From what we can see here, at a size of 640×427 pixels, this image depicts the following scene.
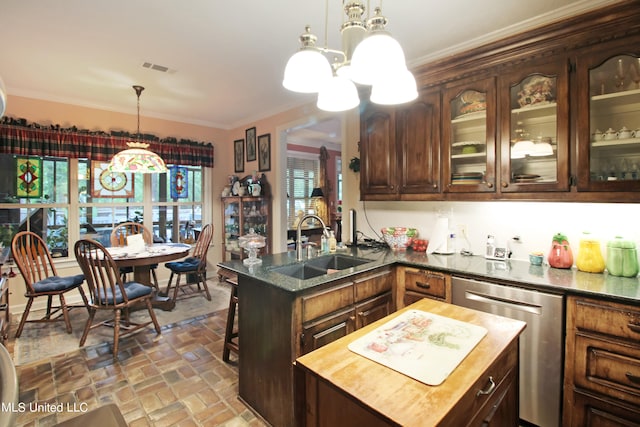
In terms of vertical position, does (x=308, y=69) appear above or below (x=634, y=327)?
above

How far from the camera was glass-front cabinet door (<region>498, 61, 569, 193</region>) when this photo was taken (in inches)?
78.5

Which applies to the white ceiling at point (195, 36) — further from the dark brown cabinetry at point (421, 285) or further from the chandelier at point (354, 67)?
the dark brown cabinetry at point (421, 285)

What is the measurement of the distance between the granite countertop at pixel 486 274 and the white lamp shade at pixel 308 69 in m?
1.02

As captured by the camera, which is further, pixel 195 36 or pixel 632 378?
pixel 195 36

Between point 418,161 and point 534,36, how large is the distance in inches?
42.9

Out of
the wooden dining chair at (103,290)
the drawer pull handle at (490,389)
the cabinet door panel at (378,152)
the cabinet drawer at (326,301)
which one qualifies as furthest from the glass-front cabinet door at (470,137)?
the wooden dining chair at (103,290)

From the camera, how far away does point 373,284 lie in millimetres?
2258

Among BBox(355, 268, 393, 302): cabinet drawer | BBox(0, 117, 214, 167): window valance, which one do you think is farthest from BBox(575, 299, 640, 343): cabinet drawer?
BBox(0, 117, 214, 167): window valance

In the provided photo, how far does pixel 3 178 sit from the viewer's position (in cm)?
379

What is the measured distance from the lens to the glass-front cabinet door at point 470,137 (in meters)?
2.30

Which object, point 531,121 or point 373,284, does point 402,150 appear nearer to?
point 531,121

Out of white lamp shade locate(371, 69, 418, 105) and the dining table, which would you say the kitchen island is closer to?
white lamp shade locate(371, 69, 418, 105)

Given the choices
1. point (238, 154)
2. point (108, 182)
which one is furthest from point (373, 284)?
point (108, 182)

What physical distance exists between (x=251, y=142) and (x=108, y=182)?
2.10 metres
